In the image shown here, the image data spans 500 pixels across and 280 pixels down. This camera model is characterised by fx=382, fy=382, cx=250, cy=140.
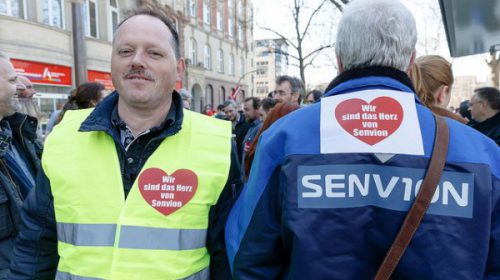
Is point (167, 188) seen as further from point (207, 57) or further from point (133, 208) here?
point (207, 57)

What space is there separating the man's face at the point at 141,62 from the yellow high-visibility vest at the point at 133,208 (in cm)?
20

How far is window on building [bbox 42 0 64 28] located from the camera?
13.0 metres

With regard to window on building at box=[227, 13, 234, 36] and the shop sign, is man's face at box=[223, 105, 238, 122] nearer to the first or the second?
the shop sign

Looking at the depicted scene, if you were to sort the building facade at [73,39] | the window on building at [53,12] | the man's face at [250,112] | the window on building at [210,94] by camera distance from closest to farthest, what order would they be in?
the man's face at [250,112]
the building facade at [73,39]
the window on building at [53,12]
the window on building at [210,94]

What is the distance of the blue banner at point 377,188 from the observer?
121 centimetres

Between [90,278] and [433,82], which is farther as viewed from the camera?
[433,82]

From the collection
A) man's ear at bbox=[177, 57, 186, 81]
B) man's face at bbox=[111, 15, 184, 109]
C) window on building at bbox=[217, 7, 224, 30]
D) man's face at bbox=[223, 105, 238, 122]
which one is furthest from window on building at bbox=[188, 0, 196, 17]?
man's face at bbox=[111, 15, 184, 109]

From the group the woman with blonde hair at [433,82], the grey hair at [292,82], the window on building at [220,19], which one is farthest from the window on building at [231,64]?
the woman with blonde hair at [433,82]

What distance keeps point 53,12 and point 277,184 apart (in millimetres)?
14712

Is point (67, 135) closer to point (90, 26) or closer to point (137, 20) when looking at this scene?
point (137, 20)

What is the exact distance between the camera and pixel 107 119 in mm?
1651

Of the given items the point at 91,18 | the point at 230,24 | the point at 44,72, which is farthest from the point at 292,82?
the point at 230,24

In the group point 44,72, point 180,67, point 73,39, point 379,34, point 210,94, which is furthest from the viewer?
point 210,94

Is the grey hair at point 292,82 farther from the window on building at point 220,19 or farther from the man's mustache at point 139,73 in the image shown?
the window on building at point 220,19
